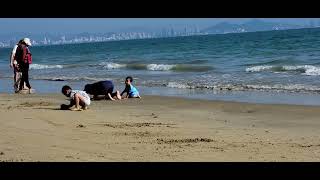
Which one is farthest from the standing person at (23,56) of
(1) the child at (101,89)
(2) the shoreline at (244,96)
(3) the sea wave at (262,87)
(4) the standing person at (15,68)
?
(3) the sea wave at (262,87)

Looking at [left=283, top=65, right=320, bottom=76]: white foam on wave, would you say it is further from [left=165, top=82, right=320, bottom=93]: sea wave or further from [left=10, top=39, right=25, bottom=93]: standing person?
[left=10, top=39, right=25, bottom=93]: standing person

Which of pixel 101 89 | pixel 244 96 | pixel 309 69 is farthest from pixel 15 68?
pixel 309 69

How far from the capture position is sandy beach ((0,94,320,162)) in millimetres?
5621

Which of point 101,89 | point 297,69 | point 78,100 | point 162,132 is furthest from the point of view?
point 297,69

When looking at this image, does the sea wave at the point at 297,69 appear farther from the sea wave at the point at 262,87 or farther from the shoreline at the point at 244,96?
the shoreline at the point at 244,96

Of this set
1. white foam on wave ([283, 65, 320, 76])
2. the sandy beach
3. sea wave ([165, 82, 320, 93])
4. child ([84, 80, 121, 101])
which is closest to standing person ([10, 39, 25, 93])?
child ([84, 80, 121, 101])

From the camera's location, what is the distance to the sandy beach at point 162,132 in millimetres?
5621

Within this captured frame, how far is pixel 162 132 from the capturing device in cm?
748

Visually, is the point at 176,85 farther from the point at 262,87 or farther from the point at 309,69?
the point at 309,69

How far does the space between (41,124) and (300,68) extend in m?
13.5

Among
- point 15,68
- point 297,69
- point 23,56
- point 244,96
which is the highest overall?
point 23,56
